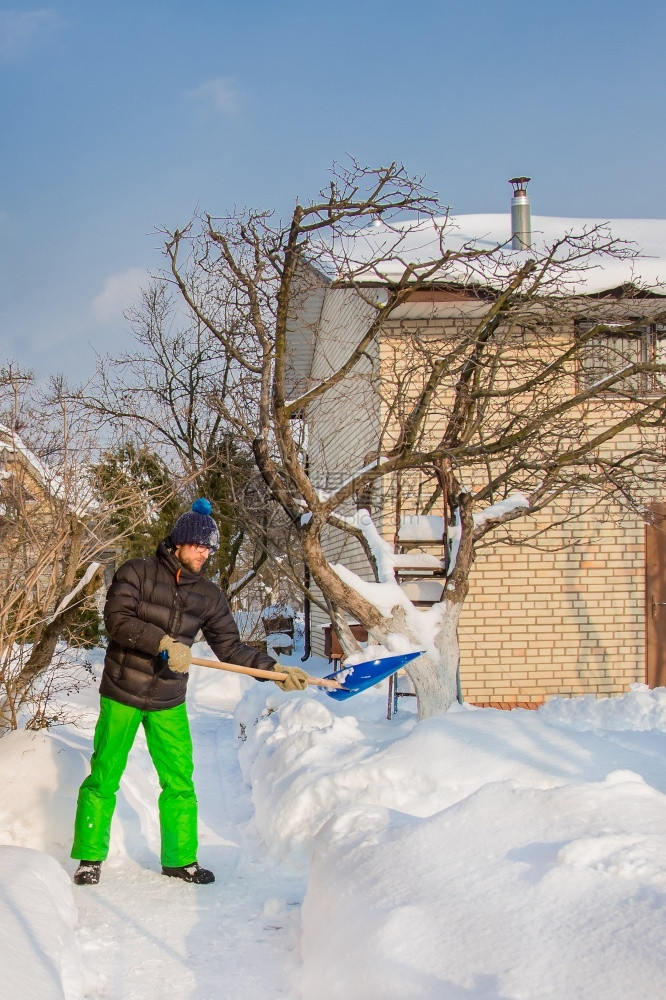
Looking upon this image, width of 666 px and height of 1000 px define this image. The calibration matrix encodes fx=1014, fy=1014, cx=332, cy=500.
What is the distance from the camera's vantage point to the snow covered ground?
2518 mm

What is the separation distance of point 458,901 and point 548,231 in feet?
38.6

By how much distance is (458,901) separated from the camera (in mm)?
2887

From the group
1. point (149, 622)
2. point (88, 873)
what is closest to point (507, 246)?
point (149, 622)

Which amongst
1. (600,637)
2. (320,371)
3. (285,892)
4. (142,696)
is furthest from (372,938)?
(320,371)

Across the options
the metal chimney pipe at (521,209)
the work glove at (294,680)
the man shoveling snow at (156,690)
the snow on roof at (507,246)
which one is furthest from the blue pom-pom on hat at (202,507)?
the metal chimney pipe at (521,209)

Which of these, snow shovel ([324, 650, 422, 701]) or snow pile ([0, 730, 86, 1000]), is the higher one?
snow shovel ([324, 650, 422, 701])

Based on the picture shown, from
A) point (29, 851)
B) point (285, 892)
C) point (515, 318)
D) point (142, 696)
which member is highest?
point (515, 318)

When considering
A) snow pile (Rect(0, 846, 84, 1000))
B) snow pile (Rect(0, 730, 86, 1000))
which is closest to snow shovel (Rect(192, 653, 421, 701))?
snow pile (Rect(0, 730, 86, 1000))

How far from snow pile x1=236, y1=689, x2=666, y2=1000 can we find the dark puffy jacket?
1.11 metres

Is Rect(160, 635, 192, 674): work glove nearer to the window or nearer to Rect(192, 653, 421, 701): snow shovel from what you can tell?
Rect(192, 653, 421, 701): snow shovel

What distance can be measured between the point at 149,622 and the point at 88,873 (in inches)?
45.6

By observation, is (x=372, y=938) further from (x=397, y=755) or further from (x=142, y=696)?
(x=397, y=755)

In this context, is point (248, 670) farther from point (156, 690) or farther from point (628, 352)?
point (628, 352)

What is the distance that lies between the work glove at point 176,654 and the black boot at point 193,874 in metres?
0.92
